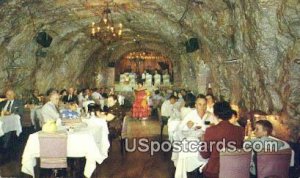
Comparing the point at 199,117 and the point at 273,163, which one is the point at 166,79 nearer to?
the point at 199,117

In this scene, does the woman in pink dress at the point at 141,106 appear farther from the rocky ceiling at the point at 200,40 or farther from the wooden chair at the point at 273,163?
the wooden chair at the point at 273,163

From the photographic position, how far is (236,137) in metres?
4.64

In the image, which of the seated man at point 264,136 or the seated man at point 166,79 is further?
the seated man at point 166,79

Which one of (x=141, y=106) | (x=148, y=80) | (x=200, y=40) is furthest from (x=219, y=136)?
(x=148, y=80)

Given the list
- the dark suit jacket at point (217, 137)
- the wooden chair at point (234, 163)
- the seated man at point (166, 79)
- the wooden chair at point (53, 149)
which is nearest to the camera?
the wooden chair at point (234, 163)

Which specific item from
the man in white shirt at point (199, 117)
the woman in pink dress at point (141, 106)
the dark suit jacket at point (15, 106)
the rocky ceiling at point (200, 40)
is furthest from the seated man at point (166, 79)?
the man in white shirt at point (199, 117)

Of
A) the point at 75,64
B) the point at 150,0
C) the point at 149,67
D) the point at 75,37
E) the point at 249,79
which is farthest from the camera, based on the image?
the point at 149,67

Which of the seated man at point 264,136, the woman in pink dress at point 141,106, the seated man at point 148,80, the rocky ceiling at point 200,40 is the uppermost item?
the rocky ceiling at point 200,40

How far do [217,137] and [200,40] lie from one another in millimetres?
8013

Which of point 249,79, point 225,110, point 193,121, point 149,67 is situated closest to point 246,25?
point 249,79

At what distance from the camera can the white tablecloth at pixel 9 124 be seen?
8508 mm

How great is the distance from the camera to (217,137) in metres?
4.61

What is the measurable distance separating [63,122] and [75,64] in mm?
10755

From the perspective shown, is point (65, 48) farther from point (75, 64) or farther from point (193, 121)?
point (193, 121)
